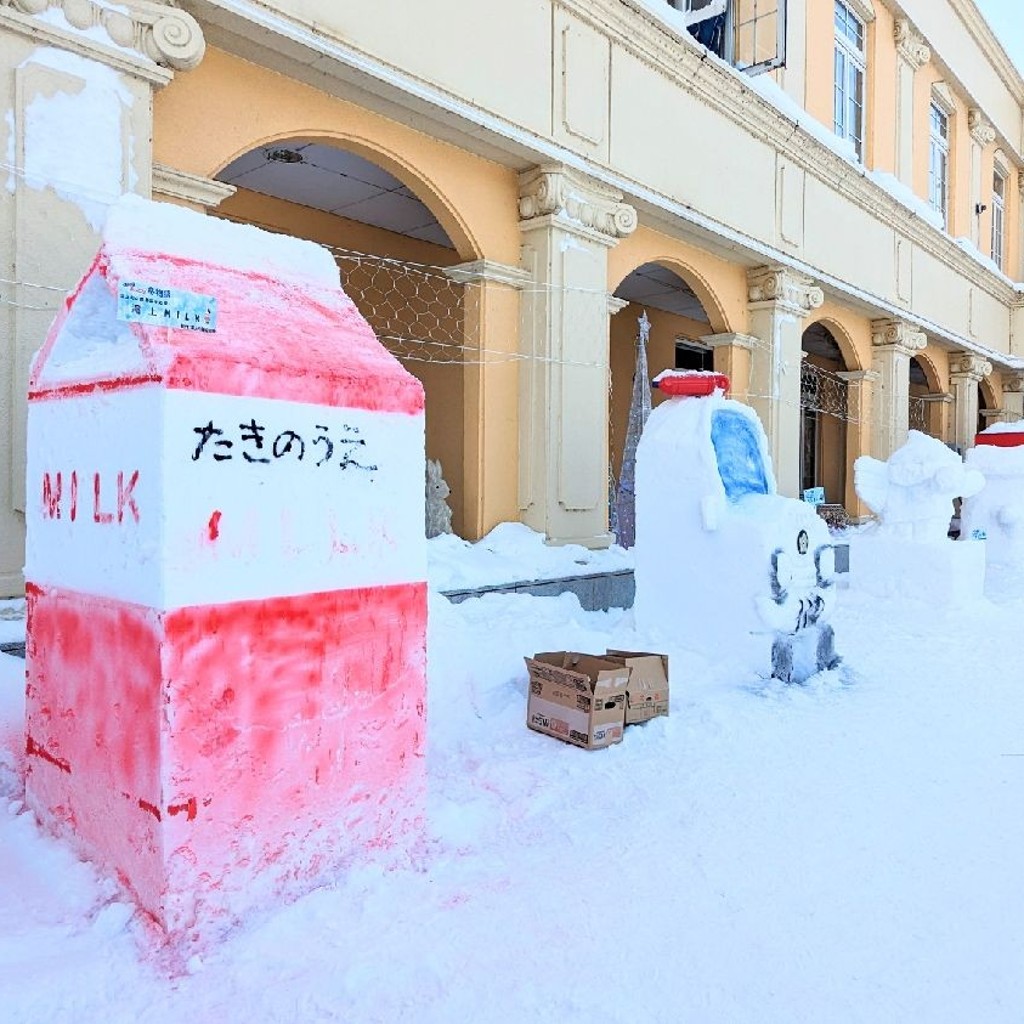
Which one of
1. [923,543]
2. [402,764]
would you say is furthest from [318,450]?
[923,543]

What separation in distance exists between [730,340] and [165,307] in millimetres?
7688

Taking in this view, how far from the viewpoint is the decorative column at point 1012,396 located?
16.6m

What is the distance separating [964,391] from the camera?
1443 cm

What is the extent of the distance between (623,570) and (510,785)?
11.5ft

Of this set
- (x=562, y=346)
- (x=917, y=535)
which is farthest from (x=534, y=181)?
(x=917, y=535)

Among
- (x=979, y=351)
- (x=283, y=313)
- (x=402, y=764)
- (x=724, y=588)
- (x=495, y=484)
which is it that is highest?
(x=979, y=351)

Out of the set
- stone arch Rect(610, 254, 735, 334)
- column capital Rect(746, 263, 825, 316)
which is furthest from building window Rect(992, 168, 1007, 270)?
stone arch Rect(610, 254, 735, 334)

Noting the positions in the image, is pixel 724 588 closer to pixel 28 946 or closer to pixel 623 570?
pixel 623 570

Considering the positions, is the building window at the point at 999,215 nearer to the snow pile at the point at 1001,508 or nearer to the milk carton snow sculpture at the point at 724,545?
the snow pile at the point at 1001,508

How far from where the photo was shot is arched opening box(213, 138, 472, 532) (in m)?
6.83

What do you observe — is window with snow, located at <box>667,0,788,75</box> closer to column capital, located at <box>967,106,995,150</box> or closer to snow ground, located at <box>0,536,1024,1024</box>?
snow ground, located at <box>0,536,1024,1024</box>

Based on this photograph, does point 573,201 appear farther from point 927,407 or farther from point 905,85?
point 927,407

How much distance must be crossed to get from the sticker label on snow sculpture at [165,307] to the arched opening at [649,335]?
8865mm

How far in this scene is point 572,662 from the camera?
3.60 metres
